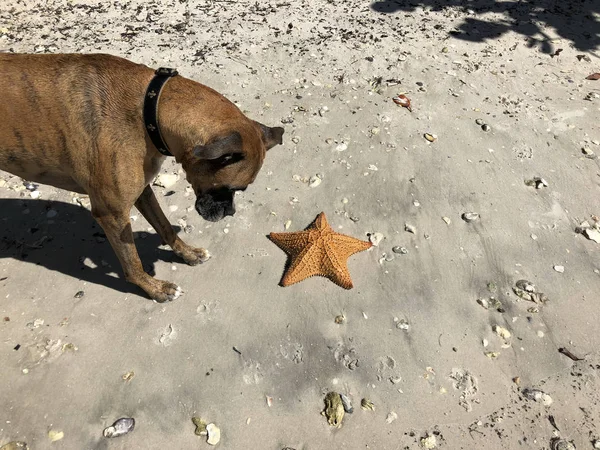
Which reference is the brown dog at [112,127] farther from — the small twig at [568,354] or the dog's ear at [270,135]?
the small twig at [568,354]

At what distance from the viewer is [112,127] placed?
112 inches

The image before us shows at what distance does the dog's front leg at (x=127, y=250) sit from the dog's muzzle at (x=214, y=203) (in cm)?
60

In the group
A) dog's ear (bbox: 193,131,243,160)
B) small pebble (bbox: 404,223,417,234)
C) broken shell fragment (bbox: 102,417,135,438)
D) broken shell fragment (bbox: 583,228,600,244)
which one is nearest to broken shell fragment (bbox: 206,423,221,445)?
broken shell fragment (bbox: 102,417,135,438)

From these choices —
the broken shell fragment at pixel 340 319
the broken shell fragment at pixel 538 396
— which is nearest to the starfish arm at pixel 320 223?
the broken shell fragment at pixel 340 319

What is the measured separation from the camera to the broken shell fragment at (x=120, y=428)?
3.21 meters

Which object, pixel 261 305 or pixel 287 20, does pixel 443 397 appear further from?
pixel 287 20

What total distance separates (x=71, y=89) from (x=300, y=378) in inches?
116

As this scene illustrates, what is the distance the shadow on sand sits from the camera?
23.6 feet

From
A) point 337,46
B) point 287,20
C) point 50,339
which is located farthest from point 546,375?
point 287,20

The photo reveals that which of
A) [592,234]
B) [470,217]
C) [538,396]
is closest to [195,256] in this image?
[470,217]

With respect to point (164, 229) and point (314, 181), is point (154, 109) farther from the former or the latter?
point (314, 181)

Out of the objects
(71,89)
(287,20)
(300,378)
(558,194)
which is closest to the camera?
(71,89)

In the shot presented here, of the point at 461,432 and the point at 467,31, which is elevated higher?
the point at 467,31

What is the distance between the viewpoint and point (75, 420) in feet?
10.7
